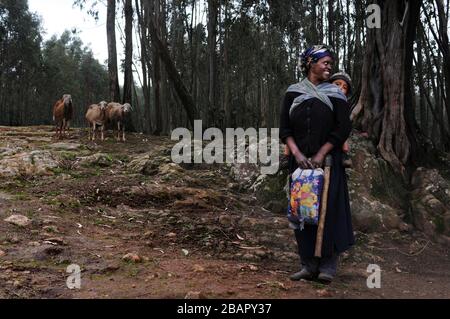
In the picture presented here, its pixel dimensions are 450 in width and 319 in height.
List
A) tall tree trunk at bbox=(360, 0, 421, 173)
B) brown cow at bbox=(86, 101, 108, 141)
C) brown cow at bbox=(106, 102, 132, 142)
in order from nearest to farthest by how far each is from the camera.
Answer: tall tree trunk at bbox=(360, 0, 421, 173) < brown cow at bbox=(86, 101, 108, 141) < brown cow at bbox=(106, 102, 132, 142)

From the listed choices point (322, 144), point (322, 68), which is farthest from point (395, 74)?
point (322, 144)

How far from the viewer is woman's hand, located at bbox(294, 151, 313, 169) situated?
131 inches

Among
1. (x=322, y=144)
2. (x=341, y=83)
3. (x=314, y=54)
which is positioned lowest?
(x=322, y=144)

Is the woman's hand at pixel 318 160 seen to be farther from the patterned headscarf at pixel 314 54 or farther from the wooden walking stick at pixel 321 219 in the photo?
the patterned headscarf at pixel 314 54

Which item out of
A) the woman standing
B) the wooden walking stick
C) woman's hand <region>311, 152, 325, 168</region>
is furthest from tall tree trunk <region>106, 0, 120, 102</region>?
the wooden walking stick

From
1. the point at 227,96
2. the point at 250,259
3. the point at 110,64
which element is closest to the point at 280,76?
the point at 227,96

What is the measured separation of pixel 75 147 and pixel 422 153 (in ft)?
18.9

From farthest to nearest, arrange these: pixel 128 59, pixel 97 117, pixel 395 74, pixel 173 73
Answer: pixel 128 59, pixel 173 73, pixel 97 117, pixel 395 74

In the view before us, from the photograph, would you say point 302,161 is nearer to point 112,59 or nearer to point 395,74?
point 395,74

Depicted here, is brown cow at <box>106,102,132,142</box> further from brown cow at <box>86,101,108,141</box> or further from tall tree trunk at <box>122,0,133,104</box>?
tall tree trunk at <box>122,0,133,104</box>

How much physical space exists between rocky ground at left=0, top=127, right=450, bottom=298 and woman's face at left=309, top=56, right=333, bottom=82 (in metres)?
1.49

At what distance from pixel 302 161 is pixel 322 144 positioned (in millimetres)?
193

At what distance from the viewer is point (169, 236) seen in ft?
14.9

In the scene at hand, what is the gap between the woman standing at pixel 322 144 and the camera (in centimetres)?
332
